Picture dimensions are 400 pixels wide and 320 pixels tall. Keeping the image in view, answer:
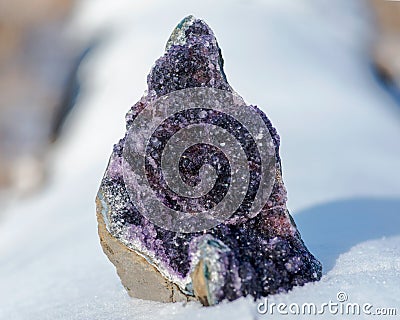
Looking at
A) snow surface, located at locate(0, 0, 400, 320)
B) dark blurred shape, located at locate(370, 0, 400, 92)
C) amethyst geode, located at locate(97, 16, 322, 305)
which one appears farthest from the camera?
dark blurred shape, located at locate(370, 0, 400, 92)

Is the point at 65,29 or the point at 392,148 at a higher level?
the point at 65,29

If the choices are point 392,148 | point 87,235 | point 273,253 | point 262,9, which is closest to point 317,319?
point 273,253

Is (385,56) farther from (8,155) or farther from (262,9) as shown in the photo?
(8,155)

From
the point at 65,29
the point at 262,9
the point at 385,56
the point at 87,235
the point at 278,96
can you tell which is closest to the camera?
the point at 87,235

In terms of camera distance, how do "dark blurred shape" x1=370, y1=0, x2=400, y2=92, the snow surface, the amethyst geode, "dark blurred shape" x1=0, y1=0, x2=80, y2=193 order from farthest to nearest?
1. "dark blurred shape" x1=370, y1=0, x2=400, y2=92
2. "dark blurred shape" x1=0, y1=0, x2=80, y2=193
3. the snow surface
4. the amethyst geode

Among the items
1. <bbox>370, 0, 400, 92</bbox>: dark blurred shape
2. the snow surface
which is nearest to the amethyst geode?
the snow surface

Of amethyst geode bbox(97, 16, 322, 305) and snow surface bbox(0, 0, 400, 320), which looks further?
snow surface bbox(0, 0, 400, 320)

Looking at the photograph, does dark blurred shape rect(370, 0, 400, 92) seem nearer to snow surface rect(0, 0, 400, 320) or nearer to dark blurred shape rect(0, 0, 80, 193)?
snow surface rect(0, 0, 400, 320)
